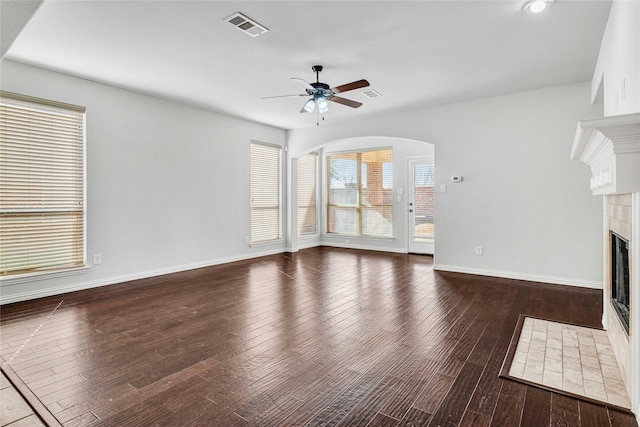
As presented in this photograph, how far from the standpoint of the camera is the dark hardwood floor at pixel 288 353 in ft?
6.01

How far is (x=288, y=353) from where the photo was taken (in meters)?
2.52

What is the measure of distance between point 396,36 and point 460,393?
9.69 feet

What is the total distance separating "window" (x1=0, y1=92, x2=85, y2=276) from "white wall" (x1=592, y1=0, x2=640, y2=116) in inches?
210

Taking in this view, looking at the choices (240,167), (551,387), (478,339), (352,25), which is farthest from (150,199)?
(551,387)

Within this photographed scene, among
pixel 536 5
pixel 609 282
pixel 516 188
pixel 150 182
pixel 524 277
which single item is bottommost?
pixel 524 277

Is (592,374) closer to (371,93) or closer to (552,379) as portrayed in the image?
(552,379)

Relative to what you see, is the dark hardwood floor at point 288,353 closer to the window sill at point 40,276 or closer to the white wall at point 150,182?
the window sill at point 40,276

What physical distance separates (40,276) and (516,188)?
6.21 metres

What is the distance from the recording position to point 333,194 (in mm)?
8523

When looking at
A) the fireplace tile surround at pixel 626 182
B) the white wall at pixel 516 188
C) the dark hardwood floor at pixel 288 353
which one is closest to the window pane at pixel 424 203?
the white wall at pixel 516 188

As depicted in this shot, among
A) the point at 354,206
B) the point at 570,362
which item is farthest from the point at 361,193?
the point at 570,362

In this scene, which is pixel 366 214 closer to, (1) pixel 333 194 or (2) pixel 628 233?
(1) pixel 333 194

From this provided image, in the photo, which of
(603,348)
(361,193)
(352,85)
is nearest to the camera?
(603,348)

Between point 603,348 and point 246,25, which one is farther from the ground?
point 246,25
